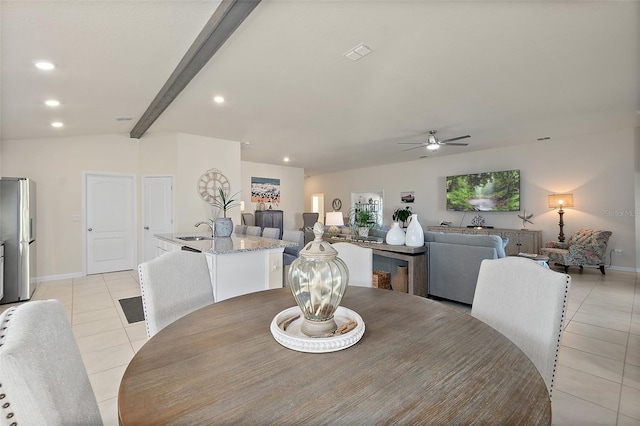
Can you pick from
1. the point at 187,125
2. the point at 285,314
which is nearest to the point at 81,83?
the point at 187,125

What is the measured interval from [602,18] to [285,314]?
3.37 metres

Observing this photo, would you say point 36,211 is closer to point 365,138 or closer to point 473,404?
point 365,138

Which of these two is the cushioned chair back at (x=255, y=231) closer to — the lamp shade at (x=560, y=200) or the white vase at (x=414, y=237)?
the white vase at (x=414, y=237)

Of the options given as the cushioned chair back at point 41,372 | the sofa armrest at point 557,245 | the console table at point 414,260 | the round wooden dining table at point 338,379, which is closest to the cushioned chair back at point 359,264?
the round wooden dining table at point 338,379

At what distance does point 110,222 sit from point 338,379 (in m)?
6.40

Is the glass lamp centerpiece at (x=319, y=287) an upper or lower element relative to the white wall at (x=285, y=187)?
lower

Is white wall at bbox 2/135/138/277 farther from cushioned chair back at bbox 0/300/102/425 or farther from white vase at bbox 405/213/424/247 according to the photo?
cushioned chair back at bbox 0/300/102/425

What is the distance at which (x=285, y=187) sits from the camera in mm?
9820

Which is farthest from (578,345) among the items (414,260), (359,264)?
(359,264)

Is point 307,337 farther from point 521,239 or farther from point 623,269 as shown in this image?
point 623,269

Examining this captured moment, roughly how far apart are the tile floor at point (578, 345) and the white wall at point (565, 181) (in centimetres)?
158

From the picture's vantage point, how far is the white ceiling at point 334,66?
7.30ft

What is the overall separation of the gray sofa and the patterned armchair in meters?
2.85

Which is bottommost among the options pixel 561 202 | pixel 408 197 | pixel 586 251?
pixel 586 251
